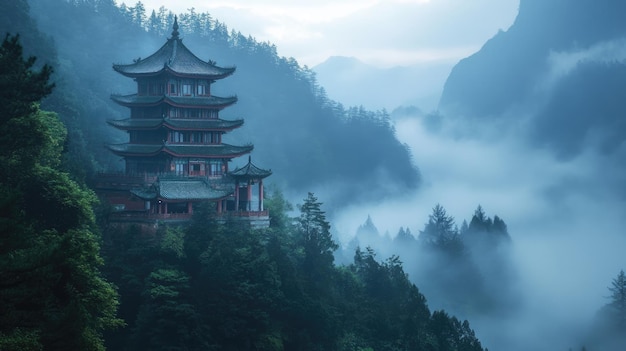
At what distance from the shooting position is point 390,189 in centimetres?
16100

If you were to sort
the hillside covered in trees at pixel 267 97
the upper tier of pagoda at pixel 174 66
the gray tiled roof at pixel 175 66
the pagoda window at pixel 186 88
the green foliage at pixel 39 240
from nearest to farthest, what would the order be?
the green foliage at pixel 39 240
the upper tier of pagoda at pixel 174 66
the gray tiled roof at pixel 175 66
the pagoda window at pixel 186 88
the hillside covered in trees at pixel 267 97

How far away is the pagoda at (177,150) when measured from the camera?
1860 inches

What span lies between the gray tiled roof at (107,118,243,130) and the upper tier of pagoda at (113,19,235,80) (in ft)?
10.3

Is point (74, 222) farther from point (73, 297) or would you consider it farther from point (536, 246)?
point (536, 246)

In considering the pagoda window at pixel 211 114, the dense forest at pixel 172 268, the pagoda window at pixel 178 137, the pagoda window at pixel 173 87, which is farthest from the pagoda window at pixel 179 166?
the dense forest at pixel 172 268

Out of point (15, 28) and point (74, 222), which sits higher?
point (15, 28)

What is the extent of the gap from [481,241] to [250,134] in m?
45.8

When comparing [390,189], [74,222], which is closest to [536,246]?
[390,189]

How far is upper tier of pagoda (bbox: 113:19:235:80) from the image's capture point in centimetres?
5209

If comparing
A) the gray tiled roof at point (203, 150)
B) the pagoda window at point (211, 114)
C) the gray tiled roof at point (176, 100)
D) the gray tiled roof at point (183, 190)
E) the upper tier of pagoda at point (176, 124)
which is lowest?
the gray tiled roof at point (183, 190)

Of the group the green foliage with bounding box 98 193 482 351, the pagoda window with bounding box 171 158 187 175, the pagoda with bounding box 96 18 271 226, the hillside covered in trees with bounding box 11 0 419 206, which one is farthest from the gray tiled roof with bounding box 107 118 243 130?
the hillside covered in trees with bounding box 11 0 419 206

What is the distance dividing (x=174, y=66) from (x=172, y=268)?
17.2 meters

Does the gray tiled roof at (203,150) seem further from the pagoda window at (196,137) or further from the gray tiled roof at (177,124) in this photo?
the gray tiled roof at (177,124)

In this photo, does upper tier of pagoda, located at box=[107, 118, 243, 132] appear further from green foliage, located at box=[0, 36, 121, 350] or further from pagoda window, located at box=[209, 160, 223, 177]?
green foliage, located at box=[0, 36, 121, 350]
